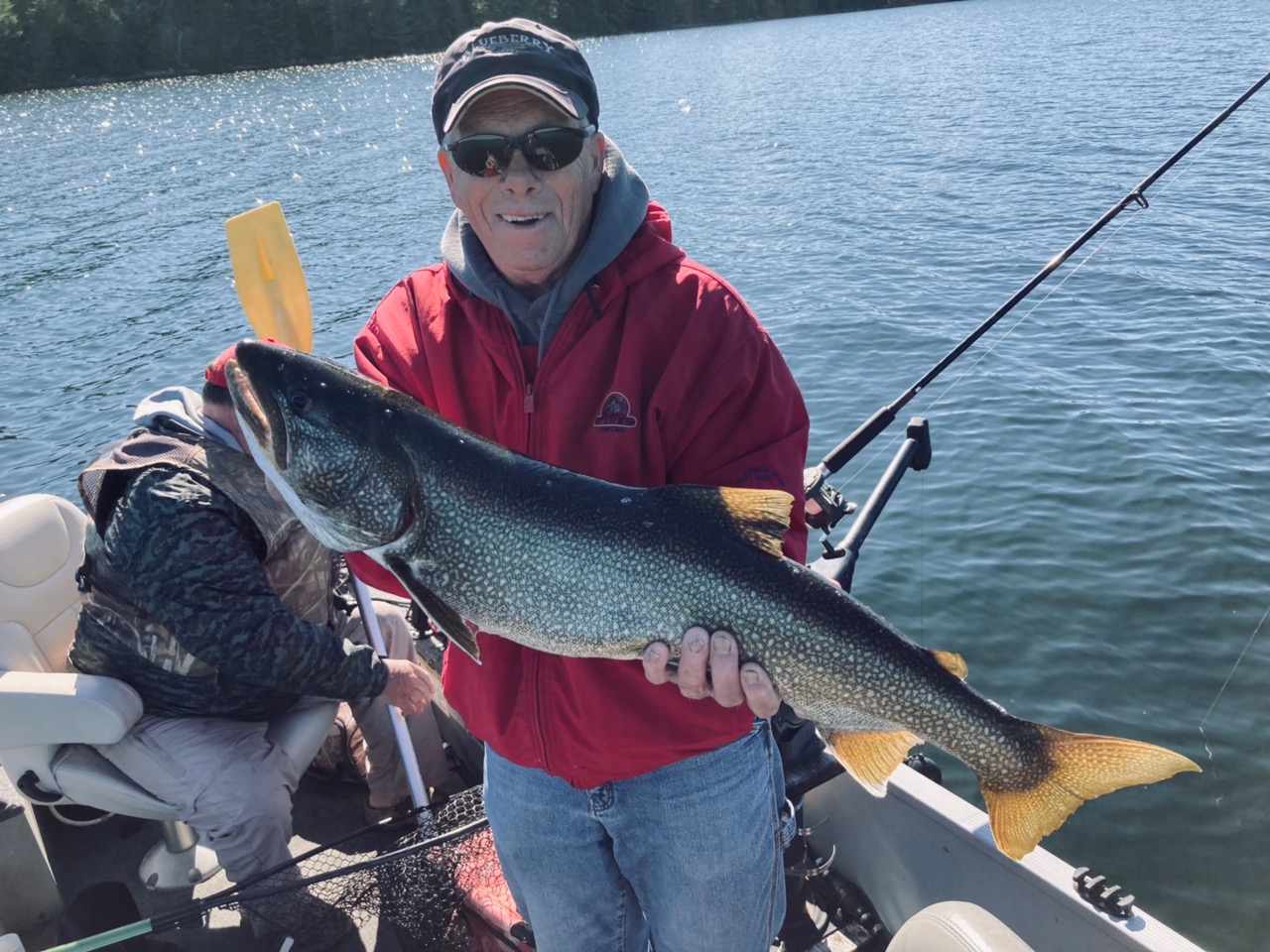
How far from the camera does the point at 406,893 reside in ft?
13.0

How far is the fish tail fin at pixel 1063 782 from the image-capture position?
107 inches

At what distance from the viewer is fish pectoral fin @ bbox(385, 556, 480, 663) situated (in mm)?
2672

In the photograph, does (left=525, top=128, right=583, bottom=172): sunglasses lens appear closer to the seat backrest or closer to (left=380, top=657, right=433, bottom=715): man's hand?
(left=380, top=657, right=433, bottom=715): man's hand

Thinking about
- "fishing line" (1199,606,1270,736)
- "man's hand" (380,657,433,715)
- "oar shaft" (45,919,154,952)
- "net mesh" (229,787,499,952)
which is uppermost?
"man's hand" (380,657,433,715)

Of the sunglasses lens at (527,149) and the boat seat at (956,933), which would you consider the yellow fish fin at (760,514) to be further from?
the boat seat at (956,933)

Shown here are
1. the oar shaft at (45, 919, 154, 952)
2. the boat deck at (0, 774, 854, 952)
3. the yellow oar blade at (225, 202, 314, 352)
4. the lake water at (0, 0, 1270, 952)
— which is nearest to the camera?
the oar shaft at (45, 919, 154, 952)

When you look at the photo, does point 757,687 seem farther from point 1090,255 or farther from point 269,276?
point 1090,255

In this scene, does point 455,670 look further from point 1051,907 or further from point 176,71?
point 176,71

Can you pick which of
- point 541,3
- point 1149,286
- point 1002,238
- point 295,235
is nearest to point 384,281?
point 295,235

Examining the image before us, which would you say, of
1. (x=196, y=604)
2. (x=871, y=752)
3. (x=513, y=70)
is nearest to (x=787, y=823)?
(x=871, y=752)

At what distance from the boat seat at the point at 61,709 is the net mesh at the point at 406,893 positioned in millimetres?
661

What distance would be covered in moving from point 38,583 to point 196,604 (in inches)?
54.3

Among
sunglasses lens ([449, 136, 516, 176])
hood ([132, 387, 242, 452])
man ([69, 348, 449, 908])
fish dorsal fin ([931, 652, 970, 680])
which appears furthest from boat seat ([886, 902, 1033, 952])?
hood ([132, 387, 242, 452])

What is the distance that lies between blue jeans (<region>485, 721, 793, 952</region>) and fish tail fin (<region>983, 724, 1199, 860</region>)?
0.70 metres
